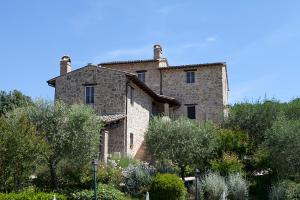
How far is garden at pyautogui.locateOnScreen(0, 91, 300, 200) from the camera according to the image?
21078mm

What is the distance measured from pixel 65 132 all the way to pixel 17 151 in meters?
3.06

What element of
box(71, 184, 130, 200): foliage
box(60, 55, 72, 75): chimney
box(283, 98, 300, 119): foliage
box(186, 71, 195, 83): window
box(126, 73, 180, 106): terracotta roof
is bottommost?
box(71, 184, 130, 200): foliage

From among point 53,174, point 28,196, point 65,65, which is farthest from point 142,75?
point 28,196

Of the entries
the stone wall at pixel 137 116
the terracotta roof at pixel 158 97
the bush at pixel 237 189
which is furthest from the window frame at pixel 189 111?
the bush at pixel 237 189

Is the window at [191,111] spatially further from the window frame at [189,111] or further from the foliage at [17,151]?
the foliage at [17,151]

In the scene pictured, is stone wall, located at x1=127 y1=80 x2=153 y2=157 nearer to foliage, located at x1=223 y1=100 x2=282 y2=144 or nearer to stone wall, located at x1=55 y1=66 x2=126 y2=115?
stone wall, located at x1=55 y1=66 x2=126 y2=115

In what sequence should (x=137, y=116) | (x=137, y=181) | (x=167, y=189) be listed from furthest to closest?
(x=137, y=116) < (x=137, y=181) < (x=167, y=189)

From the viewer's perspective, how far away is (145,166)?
1014 inches

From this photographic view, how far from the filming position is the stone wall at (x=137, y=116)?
104 feet

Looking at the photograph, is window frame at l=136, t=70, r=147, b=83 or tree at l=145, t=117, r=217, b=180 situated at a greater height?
window frame at l=136, t=70, r=147, b=83

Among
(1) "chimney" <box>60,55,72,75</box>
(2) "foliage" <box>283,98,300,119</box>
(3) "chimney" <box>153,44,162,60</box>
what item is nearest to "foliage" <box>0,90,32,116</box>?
(1) "chimney" <box>60,55,72,75</box>

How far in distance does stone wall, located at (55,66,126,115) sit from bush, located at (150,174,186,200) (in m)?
10.1

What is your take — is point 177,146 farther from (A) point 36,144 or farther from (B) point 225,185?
(A) point 36,144

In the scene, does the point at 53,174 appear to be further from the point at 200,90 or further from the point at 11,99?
the point at 11,99
